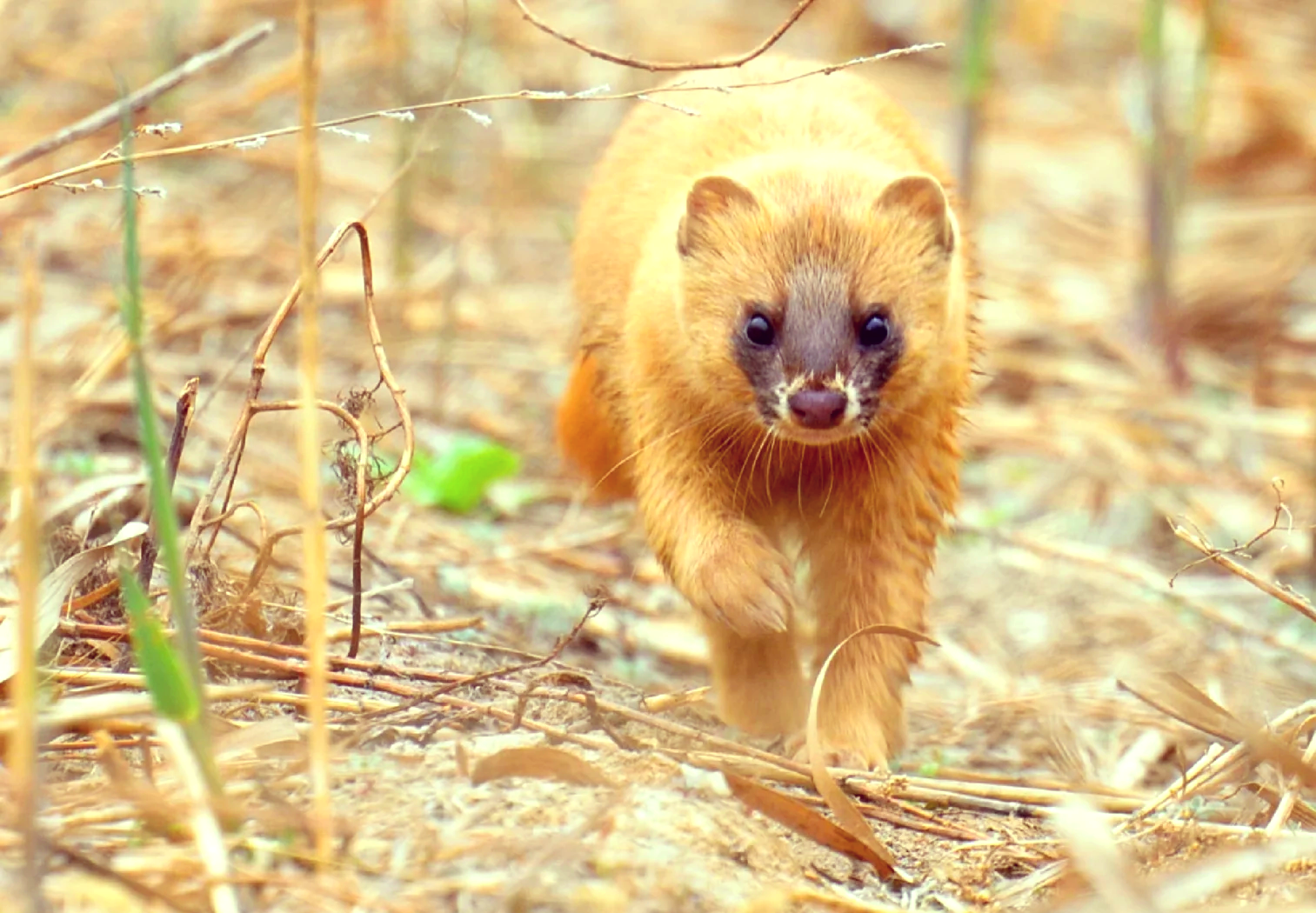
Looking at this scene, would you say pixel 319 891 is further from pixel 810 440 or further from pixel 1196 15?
pixel 1196 15

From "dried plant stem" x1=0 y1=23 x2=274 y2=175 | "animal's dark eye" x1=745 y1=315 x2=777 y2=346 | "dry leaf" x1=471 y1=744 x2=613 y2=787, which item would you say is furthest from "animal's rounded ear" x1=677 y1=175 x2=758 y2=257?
"dry leaf" x1=471 y1=744 x2=613 y2=787

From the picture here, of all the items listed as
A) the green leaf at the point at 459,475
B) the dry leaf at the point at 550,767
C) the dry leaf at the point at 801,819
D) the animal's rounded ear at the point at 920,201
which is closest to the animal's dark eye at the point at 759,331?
the animal's rounded ear at the point at 920,201

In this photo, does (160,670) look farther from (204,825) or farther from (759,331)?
(759,331)

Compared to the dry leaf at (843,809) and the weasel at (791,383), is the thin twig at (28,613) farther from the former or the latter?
the weasel at (791,383)

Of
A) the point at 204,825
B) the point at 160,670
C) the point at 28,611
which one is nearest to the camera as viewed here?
the point at 28,611

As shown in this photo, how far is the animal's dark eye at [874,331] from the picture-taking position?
13.9 ft

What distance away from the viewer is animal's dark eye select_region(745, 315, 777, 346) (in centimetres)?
423

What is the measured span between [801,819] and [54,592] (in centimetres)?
167

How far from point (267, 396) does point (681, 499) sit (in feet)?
9.28

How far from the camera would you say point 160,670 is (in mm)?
2635

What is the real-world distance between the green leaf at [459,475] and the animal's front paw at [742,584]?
7.25 feet

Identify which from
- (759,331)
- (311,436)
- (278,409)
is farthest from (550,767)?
(759,331)

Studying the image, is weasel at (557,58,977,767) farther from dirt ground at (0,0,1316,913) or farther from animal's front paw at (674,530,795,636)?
dirt ground at (0,0,1316,913)

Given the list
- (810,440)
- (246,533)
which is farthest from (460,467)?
(810,440)
